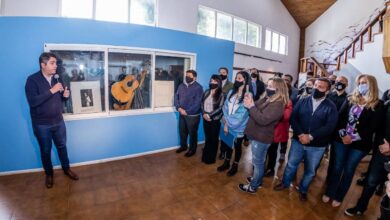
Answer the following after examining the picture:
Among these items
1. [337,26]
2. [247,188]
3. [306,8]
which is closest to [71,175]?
[247,188]

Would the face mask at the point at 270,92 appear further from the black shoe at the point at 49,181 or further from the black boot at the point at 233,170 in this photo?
the black shoe at the point at 49,181

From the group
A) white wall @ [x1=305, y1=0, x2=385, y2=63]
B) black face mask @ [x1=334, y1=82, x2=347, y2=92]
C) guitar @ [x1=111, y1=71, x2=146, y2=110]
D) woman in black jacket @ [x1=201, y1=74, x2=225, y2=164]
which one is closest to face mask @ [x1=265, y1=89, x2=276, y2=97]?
woman in black jacket @ [x1=201, y1=74, x2=225, y2=164]

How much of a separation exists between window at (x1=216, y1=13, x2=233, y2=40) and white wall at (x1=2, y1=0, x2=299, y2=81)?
18 cm

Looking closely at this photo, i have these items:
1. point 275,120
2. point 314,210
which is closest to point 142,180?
point 275,120

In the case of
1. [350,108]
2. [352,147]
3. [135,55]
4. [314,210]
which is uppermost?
[135,55]

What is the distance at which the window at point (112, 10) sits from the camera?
405cm

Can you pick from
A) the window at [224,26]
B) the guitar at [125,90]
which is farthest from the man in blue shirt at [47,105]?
the window at [224,26]

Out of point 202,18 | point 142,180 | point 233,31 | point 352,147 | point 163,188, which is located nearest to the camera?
point 352,147

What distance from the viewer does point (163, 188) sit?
2.64 metres

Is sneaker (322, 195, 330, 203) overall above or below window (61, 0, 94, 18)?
below

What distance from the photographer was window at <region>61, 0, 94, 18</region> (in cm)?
370

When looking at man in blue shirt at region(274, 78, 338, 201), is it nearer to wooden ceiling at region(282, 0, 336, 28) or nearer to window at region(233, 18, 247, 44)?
window at region(233, 18, 247, 44)

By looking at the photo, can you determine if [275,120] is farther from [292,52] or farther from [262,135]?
[292,52]

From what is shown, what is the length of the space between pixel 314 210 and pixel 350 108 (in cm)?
115
